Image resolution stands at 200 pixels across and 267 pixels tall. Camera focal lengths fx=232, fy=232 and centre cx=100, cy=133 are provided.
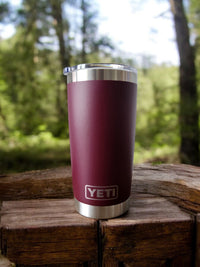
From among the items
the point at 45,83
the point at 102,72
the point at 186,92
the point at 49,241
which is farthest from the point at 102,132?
the point at 45,83

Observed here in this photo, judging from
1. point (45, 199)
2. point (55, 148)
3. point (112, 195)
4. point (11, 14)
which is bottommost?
point (55, 148)

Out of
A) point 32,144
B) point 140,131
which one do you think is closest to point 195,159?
point 140,131

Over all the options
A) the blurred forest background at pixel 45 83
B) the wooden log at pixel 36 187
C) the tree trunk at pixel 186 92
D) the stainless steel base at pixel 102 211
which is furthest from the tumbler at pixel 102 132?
the blurred forest background at pixel 45 83

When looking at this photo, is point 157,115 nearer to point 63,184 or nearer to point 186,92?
point 186,92

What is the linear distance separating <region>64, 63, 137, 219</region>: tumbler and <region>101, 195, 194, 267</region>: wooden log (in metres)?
0.06

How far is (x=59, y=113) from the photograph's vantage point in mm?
5852

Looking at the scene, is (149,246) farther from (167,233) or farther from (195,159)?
(195,159)

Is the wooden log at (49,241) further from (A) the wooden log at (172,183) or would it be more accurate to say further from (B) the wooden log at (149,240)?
Answer: (A) the wooden log at (172,183)

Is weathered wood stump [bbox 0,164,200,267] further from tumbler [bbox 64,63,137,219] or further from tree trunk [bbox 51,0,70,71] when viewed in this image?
tree trunk [bbox 51,0,70,71]

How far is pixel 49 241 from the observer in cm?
82

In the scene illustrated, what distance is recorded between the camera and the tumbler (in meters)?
0.77

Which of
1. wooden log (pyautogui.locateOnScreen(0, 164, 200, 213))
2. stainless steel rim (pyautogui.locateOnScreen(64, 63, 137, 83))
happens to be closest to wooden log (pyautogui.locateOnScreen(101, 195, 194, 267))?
wooden log (pyautogui.locateOnScreen(0, 164, 200, 213))

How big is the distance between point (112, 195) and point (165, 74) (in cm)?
697

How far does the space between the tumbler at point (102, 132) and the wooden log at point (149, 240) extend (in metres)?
0.06
